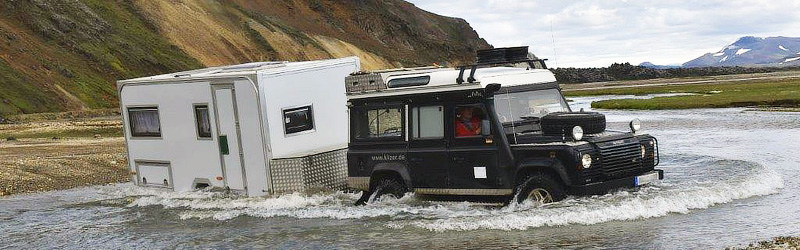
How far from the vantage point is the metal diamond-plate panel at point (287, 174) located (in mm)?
19516

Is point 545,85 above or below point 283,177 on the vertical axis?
above

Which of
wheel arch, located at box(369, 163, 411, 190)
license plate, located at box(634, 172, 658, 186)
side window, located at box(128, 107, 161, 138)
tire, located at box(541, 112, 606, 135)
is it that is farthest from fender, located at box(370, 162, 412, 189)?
Result: side window, located at box(128, 107, 161, 138)

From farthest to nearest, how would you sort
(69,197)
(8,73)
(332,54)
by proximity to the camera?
1. (332,54)
2. (8,73)
3. (69,197)

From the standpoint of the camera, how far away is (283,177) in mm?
19625

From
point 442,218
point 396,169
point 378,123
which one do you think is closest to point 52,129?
point 378,123

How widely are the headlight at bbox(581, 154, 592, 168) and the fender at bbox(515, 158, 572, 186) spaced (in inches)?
13.2

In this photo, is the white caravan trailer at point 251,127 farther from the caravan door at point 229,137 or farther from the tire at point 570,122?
the tire at point 570,122

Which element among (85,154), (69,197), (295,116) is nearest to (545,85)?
(295,116)

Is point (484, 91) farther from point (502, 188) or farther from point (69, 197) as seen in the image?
point (69, 197)

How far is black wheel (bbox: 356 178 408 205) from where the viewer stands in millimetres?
18203

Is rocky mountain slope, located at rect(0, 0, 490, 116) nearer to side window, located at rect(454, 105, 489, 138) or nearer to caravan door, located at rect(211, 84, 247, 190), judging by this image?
caravan door, located at rect(211, 84, 247, 190)

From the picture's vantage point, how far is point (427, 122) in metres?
17.5

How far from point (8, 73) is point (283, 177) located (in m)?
55.8

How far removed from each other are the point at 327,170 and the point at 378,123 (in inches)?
90.0
